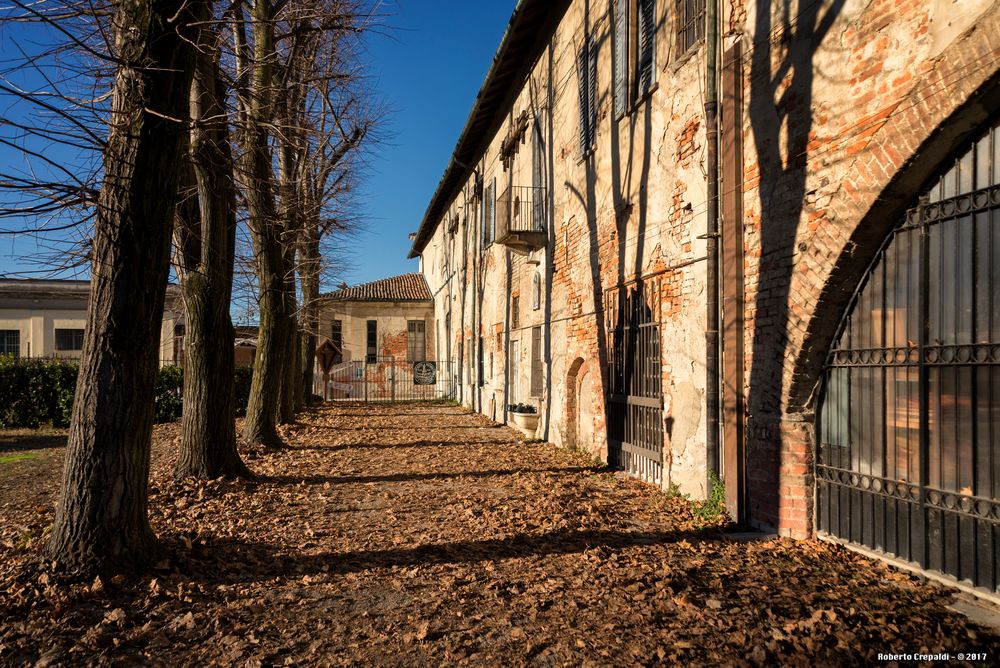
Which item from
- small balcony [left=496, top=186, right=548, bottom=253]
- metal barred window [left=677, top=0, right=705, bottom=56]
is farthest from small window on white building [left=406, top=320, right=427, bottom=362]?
metal barred window [left=677, top=0, right=705, bottom=56]

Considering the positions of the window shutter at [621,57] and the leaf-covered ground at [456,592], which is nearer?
the leaf-covered ground at [456,592]

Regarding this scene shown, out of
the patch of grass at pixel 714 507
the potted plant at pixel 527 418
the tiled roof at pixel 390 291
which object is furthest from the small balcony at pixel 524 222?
the tiled roof at pixel 390 291

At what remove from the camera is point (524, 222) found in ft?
43.3

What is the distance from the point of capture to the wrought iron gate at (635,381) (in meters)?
7.61

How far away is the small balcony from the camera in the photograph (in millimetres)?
12266

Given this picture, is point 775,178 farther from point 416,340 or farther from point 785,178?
point 416,340

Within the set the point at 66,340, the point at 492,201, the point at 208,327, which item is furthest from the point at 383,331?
the point at 208,327

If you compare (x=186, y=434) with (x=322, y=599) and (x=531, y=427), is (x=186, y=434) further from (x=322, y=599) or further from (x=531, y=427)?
(x=531, y=427)

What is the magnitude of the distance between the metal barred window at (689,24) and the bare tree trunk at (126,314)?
530cm

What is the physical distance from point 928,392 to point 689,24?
5063mm

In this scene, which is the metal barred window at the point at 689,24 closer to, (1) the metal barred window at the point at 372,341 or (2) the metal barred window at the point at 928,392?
(2) the metal barred window at the point at 928,392

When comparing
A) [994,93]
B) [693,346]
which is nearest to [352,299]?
[693,346]

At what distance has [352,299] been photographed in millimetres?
30000

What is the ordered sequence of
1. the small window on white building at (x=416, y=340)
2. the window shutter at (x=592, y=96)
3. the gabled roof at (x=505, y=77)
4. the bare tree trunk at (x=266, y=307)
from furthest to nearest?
the small window on white building at (x=416, y=340) < the gabled roof at (x=505, y=77) < the window shutter at (x=592, y=96) < the bare tree trunk at (x=266, y=307)
